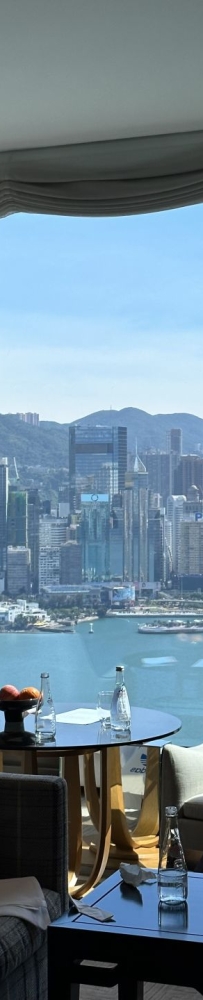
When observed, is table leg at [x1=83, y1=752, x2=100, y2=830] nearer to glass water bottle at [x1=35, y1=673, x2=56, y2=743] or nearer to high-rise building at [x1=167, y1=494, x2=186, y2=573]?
glass water bottle at [x1=35, y1=673, x2=56, y2=743]

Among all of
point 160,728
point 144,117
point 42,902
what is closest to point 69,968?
point 42,902

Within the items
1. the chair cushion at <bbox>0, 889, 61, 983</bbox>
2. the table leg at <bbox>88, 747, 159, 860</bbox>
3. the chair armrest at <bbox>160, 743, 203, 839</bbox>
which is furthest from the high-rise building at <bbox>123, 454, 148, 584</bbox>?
the chair cushion at <bbox>0, 889, 61, 983</bbox>

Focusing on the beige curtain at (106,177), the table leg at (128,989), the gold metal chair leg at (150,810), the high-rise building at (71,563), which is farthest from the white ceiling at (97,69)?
the table leg at (128,989)

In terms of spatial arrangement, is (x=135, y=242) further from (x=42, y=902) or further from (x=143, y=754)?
(x=42, y=902)

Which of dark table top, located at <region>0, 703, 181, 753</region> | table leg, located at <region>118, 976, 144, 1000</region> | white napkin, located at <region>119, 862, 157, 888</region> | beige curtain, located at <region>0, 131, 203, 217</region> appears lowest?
table leg, located at <region>118, 976, 144, 1000</region>

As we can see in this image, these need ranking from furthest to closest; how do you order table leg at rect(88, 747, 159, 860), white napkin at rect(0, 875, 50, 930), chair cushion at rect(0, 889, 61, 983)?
table leg at rect(88, 747, 159, 860)
white napkin at rect(0, 875, 50, 930)
chair cushion at rect(0, 889, 61, 983)
